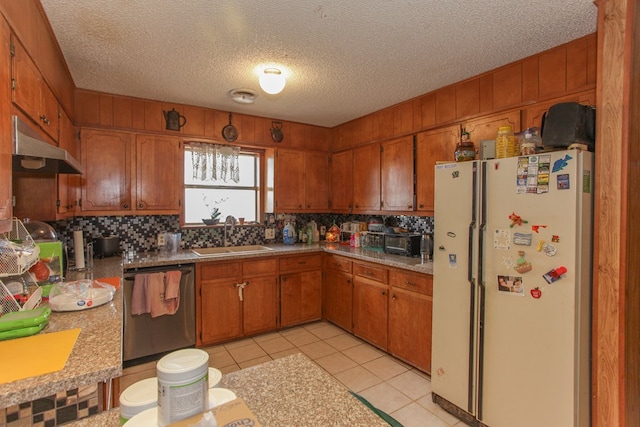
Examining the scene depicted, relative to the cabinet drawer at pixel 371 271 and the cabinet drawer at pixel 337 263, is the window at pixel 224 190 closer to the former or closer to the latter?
the cabinet drawer at pixel 337 263

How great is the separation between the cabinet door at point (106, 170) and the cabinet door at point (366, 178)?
2.42 metres

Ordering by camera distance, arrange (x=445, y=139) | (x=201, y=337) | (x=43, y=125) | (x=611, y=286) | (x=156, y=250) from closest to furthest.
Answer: (x=611, y=286) < (x=43, y=125) < (x=445, y=139) < (x=201, y=337) < (x=156, y=250)

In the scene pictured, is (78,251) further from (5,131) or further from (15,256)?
(5,131)

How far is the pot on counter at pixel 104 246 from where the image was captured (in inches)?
121

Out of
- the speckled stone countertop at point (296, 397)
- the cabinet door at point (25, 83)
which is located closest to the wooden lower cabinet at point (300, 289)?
the cabinet door at point (25, 83)

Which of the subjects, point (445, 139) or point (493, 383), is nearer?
point (493, 383)

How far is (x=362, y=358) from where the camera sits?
3.06 meters

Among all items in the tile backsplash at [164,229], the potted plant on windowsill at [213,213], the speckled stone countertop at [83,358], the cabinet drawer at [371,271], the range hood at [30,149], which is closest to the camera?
the speckled stone countertop at [83,358]

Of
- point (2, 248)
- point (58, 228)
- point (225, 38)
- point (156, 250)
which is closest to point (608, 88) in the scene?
point (225, 38)

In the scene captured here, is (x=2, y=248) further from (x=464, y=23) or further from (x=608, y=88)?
(x=608, y=88)

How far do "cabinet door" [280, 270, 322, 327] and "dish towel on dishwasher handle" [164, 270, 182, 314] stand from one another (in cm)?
108

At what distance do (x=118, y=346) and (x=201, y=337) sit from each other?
7.03 feet

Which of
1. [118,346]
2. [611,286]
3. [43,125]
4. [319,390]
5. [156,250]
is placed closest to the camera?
[319,390]

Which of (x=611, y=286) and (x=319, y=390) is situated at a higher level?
(x=611, y=286)
